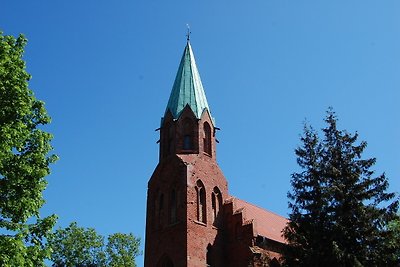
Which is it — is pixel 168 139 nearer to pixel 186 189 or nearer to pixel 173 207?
pixel 186 189

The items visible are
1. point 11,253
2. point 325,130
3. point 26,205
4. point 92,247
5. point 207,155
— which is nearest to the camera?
point 11,253

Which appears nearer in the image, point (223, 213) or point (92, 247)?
point (223, 213)

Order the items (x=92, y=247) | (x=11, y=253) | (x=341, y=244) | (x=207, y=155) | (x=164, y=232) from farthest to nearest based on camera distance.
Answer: (x=92, y=247) → (x=207, y=155) → (x=164, y=232) → (x=341, y=244) → (x=11, y=253)

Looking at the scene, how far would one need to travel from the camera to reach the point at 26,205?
46.3 ft

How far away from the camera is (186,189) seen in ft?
96.6

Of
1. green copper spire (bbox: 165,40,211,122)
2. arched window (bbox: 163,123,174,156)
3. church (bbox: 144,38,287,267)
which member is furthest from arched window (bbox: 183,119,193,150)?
arched window (bbox: 163,123,174,156)

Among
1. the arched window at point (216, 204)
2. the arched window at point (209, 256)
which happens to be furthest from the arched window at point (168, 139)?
the arched window at point (209, 256)

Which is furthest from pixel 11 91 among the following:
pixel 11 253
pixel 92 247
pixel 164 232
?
pixel 92 247

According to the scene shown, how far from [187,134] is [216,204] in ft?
16.2

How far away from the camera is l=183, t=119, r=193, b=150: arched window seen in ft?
106

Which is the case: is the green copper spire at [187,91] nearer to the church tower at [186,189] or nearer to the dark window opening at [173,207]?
the church tower at [186,189]

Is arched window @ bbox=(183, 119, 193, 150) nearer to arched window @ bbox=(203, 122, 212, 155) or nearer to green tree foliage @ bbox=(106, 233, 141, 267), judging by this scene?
arched window @ bbox=(203, 122, 212, 155)

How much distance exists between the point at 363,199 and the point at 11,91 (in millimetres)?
13059

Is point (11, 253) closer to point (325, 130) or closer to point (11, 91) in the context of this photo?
point (11, 91)
